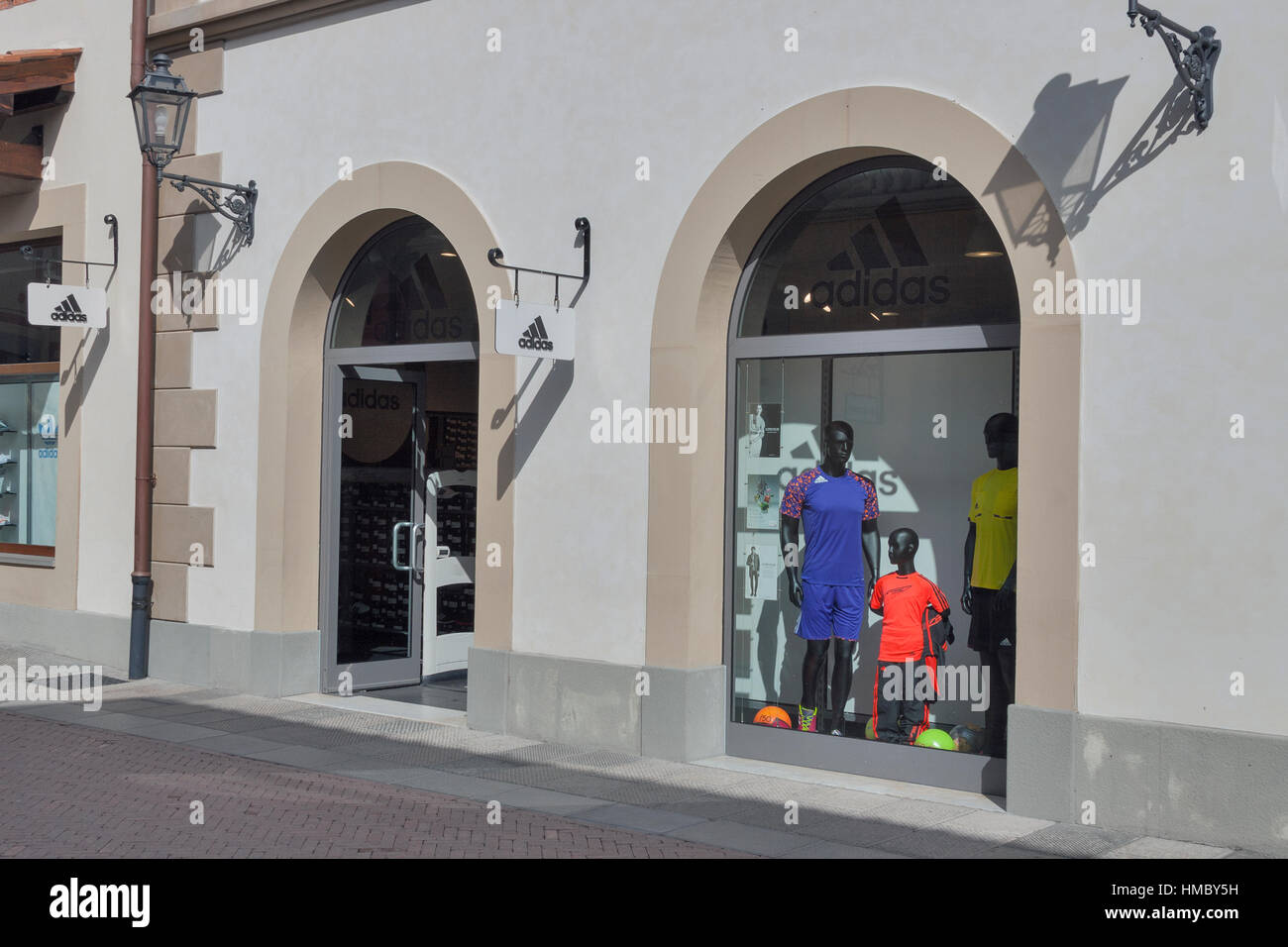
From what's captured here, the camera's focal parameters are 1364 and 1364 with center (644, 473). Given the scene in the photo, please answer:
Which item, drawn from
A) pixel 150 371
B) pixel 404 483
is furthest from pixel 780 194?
pixel 150 371

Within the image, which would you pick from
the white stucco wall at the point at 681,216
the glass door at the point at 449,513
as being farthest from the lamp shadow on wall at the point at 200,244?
the glass door at the point at 449,513

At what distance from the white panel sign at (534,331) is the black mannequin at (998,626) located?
8.62 ft

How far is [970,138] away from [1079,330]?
119cm

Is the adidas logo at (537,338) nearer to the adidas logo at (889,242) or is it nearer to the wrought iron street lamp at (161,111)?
the adidas logo at (889,242)

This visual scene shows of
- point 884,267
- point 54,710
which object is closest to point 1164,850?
point 884,267

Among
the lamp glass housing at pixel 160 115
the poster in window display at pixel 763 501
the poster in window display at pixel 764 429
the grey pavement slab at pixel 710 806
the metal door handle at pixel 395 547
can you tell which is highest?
the lamp glass housing at pixel 160 115

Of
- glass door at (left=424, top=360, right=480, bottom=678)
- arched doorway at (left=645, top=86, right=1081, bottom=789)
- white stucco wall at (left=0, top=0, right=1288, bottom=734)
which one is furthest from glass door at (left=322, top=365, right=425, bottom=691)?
arched doorway at (left=645, top=86, right=1081, bottom=789)

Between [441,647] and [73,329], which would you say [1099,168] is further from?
[73,329]

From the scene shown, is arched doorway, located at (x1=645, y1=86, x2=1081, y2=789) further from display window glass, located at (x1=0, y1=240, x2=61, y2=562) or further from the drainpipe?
display window glass, located at (x1=0, y1=240, x2=61, y2=562)

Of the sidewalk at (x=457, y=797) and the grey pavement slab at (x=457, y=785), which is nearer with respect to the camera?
the sidewalk at (x=457, y=797)

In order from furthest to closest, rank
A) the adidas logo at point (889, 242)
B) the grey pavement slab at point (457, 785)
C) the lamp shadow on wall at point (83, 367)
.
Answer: the lamp shadow on wall at point (83, 367) → the adidas logo at point (889, 242) → the grey pavement slab at point (457, 785)

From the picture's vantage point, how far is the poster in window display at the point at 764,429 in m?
8.31

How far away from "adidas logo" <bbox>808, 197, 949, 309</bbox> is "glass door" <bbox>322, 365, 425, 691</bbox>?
160 inches

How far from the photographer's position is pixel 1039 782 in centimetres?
668
